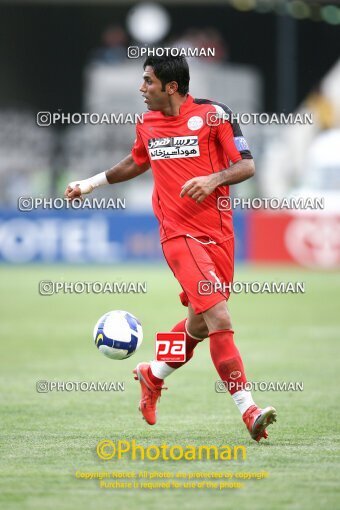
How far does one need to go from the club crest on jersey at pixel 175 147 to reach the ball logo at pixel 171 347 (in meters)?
1.24

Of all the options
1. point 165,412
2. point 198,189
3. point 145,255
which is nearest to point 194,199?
point 198,189

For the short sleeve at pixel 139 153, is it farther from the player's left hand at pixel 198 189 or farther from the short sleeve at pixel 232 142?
the player's left hand at pixel 198 189

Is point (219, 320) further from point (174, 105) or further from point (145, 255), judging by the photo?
point (145, 255)

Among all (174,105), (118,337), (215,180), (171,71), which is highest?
(171,71)

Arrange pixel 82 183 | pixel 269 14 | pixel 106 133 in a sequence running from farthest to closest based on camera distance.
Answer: pixel 269 14
pixel 106 133
pixel 82 183

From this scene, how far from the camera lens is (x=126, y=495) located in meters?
5.75

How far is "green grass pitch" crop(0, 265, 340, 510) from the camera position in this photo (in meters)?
5.79

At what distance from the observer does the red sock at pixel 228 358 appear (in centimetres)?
730

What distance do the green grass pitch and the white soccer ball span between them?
21.1 inches

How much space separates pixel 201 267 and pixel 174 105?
1.12 m

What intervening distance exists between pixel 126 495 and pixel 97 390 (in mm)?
4345

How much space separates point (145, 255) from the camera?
25578 millimetres

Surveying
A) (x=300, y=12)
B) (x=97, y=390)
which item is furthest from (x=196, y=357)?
(x=300, y=12)

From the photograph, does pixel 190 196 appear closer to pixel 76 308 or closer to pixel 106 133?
pixel 76 308
